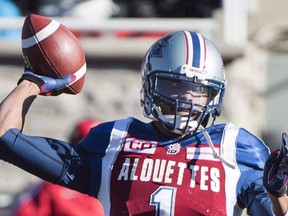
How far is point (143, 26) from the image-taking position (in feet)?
26.6

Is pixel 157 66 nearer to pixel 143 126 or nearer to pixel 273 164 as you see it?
pixel 143 126

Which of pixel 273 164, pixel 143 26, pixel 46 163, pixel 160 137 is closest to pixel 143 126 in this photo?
pixel 160 137

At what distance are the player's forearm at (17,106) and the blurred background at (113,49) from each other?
3.34 meters

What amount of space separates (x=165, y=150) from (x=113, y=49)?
12.6ft

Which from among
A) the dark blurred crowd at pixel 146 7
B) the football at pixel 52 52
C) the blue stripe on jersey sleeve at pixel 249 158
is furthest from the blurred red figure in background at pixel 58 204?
the dark blurred crowd at pixel 146 7

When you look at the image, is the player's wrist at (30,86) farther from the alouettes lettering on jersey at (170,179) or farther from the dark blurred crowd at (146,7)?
the dark blurred crowd at (146,7)

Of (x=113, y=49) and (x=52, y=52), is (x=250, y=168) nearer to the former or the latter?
(x=52, y=52)

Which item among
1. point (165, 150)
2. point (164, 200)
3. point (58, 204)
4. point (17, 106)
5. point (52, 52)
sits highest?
point (52, 52)

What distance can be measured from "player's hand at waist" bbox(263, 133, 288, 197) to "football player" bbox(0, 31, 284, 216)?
0.60 ft

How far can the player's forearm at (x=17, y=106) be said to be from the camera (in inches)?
170

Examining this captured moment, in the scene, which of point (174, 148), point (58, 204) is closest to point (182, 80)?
point (174, 148)

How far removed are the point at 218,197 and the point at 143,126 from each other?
432mm

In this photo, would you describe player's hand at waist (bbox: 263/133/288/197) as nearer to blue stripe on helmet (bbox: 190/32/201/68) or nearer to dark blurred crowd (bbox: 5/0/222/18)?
blue stripe on helmet (bbox: 190/32/201/68)

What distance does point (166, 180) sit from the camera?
4.25 metres
